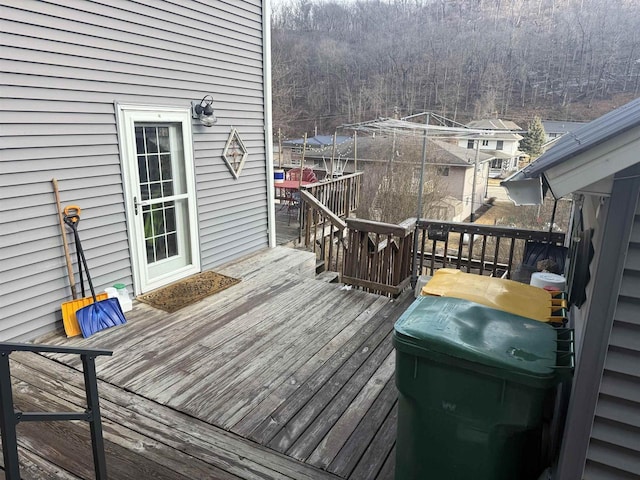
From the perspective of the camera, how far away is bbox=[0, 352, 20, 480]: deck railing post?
1.28 meters

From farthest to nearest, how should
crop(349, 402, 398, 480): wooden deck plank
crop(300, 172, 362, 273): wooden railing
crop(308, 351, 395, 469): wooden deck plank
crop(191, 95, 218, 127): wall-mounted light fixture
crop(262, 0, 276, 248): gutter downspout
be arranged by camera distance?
1. crop(300, 172, 362, 273): wooden railing
2. crop(262, 0, 276, 248): gutter downspout
3. crop(191, 95, 218, 127): wall-mounted light fixture
4. crop(308, 351, 395, 469): wooden deck plank
5. crop(349, 402, 398, 480): wooden deck plank

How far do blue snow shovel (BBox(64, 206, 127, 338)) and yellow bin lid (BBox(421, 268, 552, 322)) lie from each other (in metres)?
2.72

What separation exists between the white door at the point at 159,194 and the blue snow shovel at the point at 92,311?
1.81 ft

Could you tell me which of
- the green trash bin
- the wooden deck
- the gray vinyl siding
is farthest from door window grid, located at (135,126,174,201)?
the gray vinyl siding

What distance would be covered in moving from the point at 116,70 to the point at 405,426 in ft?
12.0

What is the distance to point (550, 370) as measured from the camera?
1505 millimetres

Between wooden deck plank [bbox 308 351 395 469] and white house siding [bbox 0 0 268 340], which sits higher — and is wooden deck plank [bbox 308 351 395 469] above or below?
below

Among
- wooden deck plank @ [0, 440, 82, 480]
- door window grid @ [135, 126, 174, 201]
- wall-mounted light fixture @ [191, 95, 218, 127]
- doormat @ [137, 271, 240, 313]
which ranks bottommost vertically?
wooden deck plank @ [0, 440, 82, 480]

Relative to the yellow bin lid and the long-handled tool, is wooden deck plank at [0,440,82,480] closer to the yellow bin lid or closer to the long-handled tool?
the long-handled tool

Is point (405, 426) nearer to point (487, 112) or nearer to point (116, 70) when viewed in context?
point (116, 70)

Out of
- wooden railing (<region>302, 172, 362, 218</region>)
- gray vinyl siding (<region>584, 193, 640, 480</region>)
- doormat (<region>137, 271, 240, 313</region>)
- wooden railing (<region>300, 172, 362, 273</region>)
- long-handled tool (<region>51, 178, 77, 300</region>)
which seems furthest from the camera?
wooden railing (<region>302, 172, 362, 218</region>)

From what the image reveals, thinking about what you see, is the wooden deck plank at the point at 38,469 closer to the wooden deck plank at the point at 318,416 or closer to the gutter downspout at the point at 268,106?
the wooden deck plank at the point at 318,416

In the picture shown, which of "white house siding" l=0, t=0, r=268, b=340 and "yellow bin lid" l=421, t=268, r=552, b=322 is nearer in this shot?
"yellow bin lid" l=421, t=268, r=552, b=322

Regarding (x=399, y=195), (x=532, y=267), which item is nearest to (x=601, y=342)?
(x=532, y=267)
